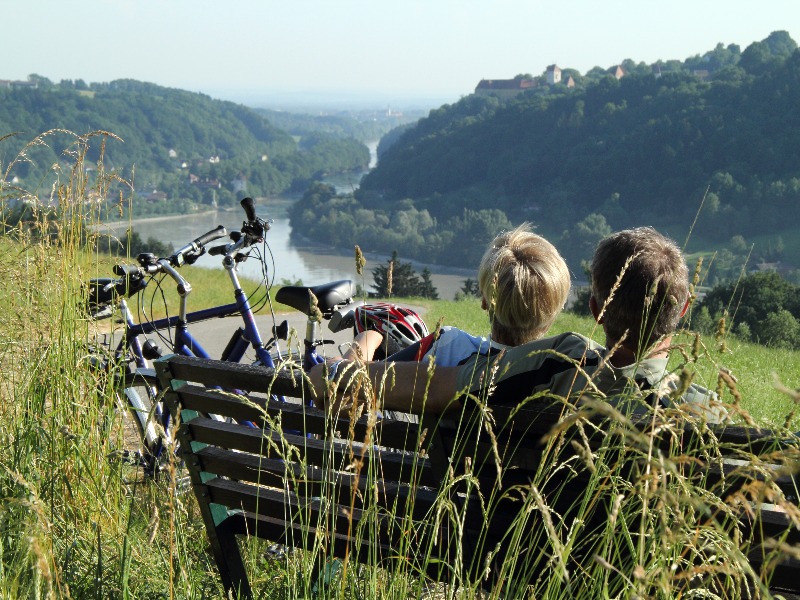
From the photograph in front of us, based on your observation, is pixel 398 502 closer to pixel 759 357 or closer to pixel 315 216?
pixel 759 357

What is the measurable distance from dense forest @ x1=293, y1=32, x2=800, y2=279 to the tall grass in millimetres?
58589

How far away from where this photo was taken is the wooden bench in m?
1.44

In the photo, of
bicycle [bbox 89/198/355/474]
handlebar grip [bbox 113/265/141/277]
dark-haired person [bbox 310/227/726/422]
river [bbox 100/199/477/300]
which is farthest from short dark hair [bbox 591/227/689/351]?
river [bbox 100/199/477/300]

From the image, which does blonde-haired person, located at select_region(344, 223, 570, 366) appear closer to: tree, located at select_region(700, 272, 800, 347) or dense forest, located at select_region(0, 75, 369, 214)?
tree, located at select_region(700, 272, 800, 347)

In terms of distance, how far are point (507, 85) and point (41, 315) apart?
12341 centimetres

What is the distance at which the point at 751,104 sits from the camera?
78.9 meters

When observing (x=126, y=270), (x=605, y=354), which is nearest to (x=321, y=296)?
(x=126, y=270)

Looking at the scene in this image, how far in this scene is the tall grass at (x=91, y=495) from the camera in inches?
60.6

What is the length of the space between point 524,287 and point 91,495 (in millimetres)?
1278

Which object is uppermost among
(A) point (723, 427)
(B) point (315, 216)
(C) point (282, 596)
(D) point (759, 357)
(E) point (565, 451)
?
(A) point (723, 427)

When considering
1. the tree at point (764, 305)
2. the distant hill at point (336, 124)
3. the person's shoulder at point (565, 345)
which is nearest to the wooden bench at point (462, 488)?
the person's shoulder at point (565, 345)

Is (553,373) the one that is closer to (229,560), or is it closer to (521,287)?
(521,287)

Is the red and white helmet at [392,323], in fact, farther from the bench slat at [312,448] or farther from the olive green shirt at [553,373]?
the olive green shirt at [553,373]

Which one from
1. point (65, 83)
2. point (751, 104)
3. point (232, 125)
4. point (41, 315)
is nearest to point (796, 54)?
point (751, 104)
